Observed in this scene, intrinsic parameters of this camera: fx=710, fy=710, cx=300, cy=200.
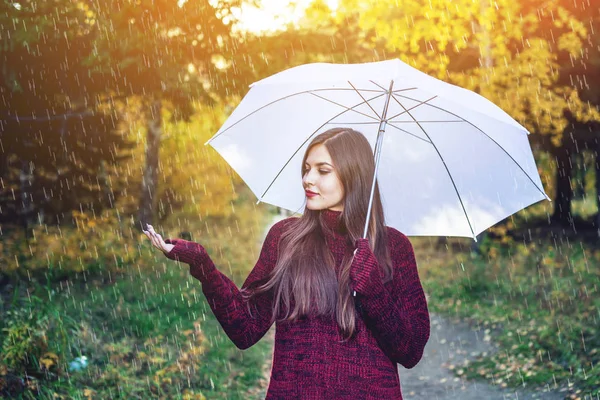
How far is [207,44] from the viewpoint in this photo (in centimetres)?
740

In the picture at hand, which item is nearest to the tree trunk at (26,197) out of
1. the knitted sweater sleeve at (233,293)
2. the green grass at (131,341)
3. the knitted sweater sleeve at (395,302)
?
the green grass at (131,341)

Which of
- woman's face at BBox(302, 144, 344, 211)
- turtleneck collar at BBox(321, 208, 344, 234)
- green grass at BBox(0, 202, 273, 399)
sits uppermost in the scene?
woman's face at BBox(302, 144, 344, 211)

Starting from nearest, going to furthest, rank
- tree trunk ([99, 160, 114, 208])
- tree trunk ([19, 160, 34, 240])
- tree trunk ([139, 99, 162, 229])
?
tree trunk ([19, 160, 34, 240]), tree trunk ([99, 160, 114, 208]), tree trunk ([139, 99, 162, 229])

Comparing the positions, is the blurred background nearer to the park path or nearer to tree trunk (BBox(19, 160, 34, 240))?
tree trunk (BBox(19, 160, 34, 240))

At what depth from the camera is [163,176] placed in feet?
43.7

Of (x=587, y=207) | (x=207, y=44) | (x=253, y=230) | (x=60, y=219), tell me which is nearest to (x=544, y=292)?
(x=207, y=44)

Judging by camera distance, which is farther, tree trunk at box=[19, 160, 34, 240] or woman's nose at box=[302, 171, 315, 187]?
tree trunk at box=[19, 160, 34, 240]

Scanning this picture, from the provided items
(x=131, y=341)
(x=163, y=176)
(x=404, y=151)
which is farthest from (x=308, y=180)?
(x=163, y=176)

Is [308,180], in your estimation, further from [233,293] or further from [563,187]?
[563,187]

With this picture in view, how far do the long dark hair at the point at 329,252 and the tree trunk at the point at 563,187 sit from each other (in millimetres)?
11798

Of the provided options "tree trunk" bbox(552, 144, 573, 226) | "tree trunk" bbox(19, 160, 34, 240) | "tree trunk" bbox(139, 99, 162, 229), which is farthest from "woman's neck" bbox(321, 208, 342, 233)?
"tree trunk" bbox(552, 144, 573, 226)

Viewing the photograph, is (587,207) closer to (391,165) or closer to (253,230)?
(253,230)

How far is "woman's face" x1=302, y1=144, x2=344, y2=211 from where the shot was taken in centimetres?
289

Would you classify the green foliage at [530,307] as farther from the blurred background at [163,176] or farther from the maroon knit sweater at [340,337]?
the maroon knit sweater at [340,337]
